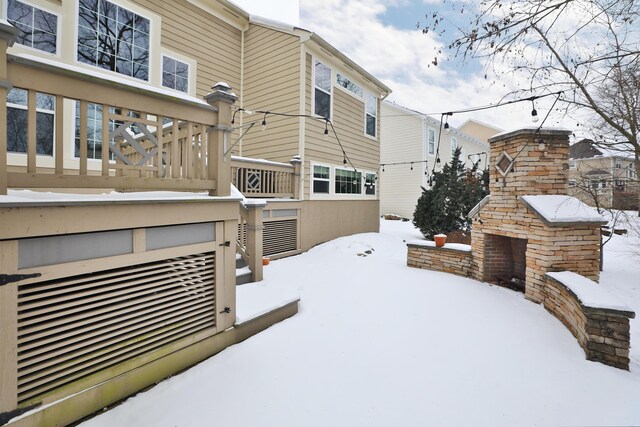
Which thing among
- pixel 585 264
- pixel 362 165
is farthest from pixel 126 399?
pixel 362 165

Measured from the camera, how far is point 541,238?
4.77 m

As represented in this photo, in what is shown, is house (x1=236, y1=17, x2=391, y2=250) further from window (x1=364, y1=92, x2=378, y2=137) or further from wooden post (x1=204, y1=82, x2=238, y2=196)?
wooden post (x1=204, y1=82, x2=238, y2=196)

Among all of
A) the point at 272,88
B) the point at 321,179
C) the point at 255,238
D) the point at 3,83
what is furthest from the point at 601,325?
the point at 272,88

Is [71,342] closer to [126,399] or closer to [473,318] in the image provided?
[126,399]

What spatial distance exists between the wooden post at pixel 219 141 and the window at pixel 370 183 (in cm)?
815

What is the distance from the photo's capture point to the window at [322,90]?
9.03 metres

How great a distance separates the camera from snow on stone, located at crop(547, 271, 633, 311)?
10.6 ft

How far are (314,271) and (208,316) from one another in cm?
358

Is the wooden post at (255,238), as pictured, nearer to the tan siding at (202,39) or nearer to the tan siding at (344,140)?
the tan siding at (344,140)

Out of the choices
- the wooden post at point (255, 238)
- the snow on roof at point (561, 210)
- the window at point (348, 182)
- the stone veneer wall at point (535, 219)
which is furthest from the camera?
the window at point (348, 182)

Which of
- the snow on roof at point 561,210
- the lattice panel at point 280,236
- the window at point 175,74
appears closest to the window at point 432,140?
the lattice panel at point 280,236

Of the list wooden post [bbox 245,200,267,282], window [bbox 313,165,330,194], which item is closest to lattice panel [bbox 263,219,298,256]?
window [bbox 313,165,330,194]

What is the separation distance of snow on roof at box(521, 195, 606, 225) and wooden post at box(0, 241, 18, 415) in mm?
6089

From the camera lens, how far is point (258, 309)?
3.82 m
